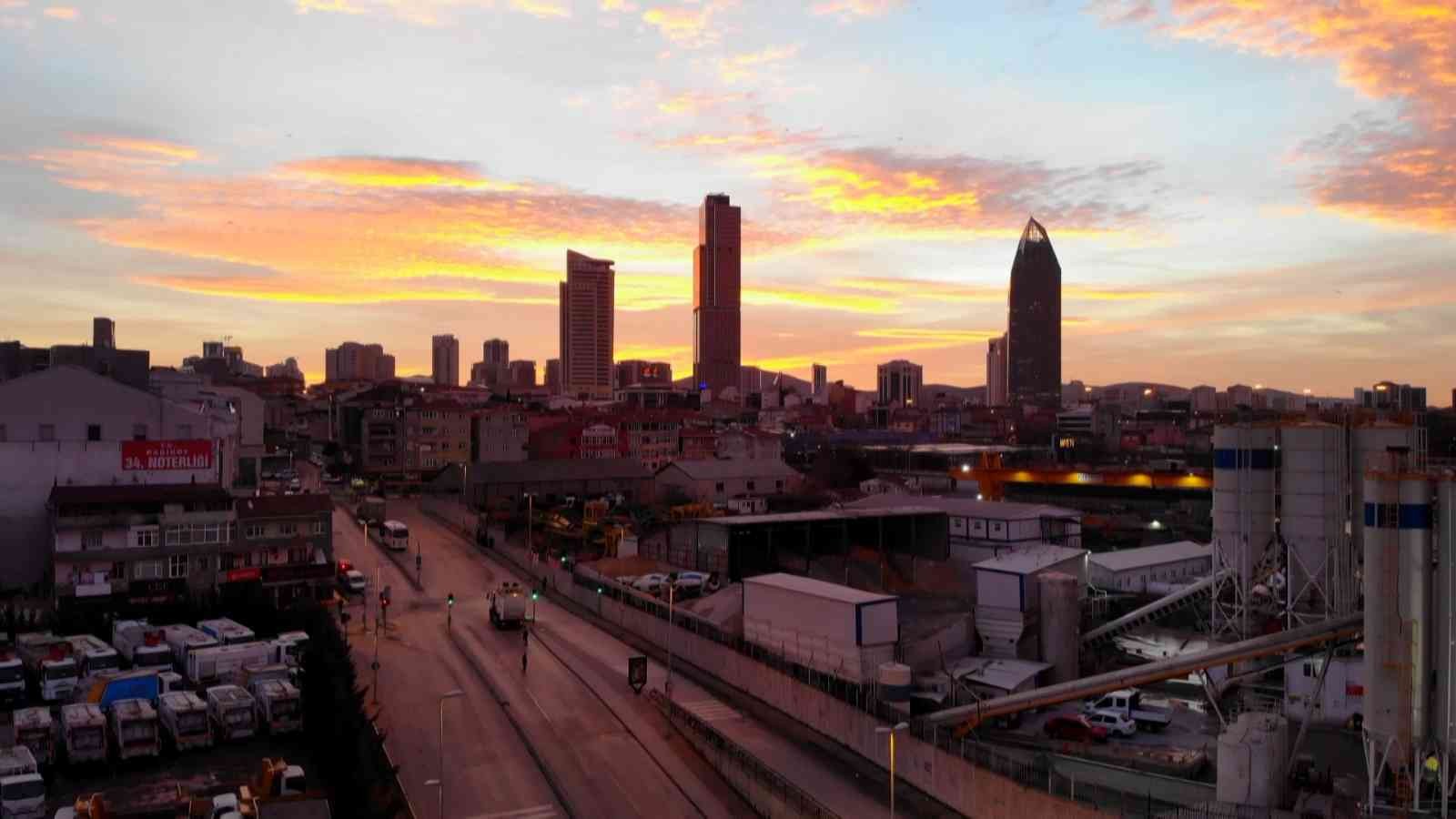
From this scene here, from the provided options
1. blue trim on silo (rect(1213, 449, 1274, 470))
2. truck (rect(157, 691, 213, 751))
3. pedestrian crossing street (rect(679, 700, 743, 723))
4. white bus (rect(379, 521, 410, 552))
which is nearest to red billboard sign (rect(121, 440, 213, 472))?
white bus (rect(379, 521, 410, 552))

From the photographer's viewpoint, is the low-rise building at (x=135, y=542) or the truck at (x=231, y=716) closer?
the truck at (x=231, y=716)

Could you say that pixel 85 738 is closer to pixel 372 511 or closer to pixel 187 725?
pixel 187 725

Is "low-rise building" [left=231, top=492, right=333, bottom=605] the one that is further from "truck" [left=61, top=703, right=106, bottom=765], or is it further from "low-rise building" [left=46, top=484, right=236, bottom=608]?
"truck" [left=61, top=703, right=106, bottom=765]

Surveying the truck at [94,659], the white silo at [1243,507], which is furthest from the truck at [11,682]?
the white silo at [1243,507]

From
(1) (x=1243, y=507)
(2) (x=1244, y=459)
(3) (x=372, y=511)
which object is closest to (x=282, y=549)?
(3) (x=372, y=511)

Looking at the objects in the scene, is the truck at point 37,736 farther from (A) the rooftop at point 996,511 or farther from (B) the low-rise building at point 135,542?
(A) the rooftop at point 996,511
